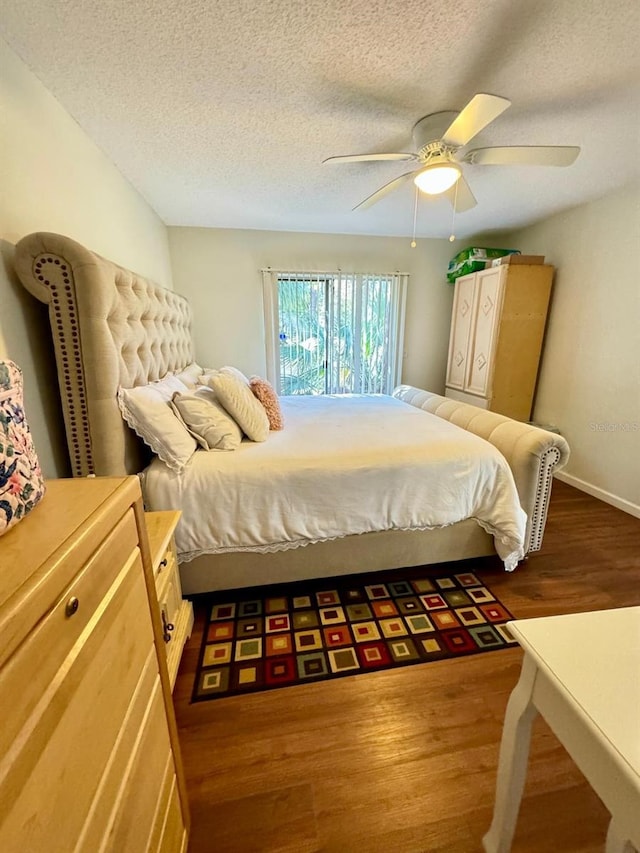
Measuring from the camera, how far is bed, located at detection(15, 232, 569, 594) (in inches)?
53.7

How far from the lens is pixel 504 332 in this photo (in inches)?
130

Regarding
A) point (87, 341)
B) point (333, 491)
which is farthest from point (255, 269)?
point (333, 491)

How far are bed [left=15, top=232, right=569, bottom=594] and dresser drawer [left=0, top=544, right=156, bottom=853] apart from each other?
98cm

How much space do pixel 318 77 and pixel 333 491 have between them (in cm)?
176

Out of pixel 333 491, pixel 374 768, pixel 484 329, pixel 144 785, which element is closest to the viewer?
Answer: pixel 144 785

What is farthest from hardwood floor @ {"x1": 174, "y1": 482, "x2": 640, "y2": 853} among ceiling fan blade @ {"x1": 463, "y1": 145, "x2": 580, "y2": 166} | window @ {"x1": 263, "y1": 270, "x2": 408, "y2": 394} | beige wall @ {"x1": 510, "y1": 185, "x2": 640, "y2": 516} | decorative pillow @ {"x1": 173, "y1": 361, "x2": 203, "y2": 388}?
window @ {"x1": 263, "y1": 270, "x2": 408, "y2": 394}

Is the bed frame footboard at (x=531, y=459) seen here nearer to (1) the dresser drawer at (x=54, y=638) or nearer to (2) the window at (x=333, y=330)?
(1) the dresser drawer at (x=54, y=638)

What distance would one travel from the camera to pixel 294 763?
1.14 m

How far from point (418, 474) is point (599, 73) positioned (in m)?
1.82

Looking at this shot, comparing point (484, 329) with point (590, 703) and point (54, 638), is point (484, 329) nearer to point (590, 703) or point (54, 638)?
point (590, 703)

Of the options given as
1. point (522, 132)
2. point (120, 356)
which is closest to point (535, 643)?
point (120, 356)

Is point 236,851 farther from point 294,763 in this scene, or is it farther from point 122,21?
point 122,21

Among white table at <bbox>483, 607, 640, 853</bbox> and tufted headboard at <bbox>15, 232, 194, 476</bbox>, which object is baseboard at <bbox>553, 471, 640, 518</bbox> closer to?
white table at <bbox>483, 607, 640, 853</bbox>

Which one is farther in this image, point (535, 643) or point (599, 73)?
point (599, 73)
